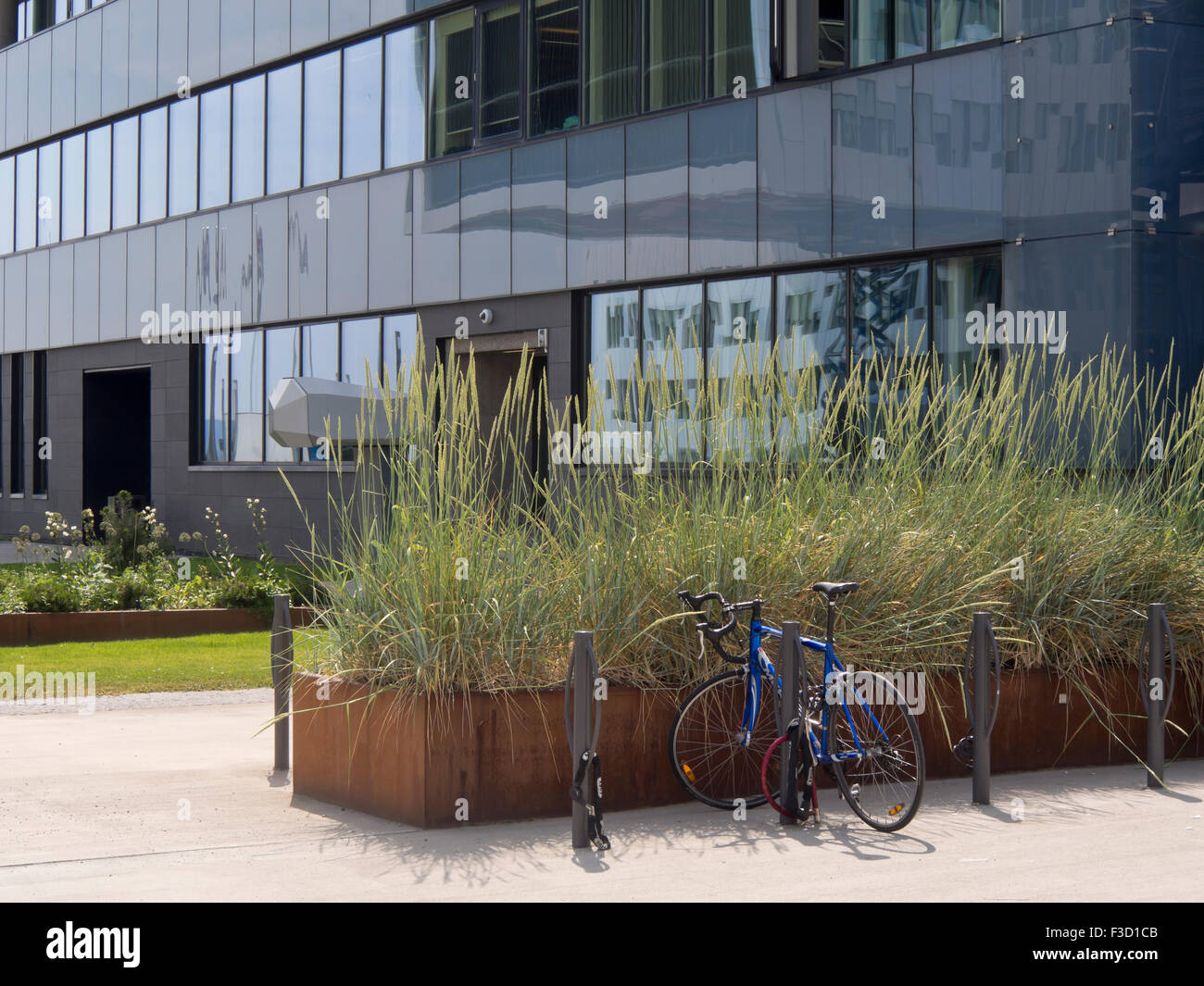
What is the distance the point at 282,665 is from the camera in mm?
8805

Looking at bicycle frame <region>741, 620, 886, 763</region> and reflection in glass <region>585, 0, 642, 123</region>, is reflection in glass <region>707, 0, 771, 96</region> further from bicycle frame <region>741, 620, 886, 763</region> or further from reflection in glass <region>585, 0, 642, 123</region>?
bicycle frame <region>741, 620, 886, 763</region>

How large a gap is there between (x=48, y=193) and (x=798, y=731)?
29536 mm

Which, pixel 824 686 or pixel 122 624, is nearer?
pixel 824 686

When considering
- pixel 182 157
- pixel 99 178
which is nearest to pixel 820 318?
pixel 182 157

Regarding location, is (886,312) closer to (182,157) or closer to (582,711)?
Answer: (582,711)

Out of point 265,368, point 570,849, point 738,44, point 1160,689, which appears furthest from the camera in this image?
point 265,368

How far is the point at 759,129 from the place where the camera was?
695 inches

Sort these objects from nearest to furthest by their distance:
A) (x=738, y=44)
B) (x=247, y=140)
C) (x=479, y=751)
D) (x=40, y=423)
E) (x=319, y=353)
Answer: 1. (x=479, y=751)
2. (x=738, y=44)
3. (x=319, y=353)
4. (x=247, y=140)
5. (x=40, y=423)

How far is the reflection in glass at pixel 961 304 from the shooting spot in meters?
15.4

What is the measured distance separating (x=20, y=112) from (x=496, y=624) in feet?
98.5

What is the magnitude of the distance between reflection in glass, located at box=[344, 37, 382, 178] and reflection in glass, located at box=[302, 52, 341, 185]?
25 cm

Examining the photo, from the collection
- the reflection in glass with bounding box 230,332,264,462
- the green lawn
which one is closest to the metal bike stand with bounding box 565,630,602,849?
the green lawn

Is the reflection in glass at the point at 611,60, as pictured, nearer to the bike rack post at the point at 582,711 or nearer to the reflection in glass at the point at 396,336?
the reflection in glass at the point at 396,336
